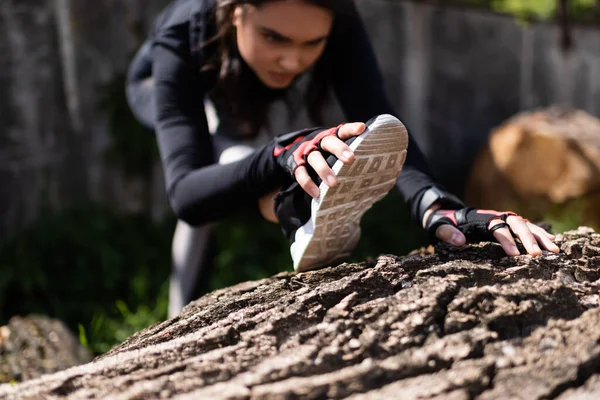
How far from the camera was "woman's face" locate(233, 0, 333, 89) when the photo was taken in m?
1.51

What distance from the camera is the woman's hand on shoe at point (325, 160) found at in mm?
1130

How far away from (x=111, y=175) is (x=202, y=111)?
1979 millimetres

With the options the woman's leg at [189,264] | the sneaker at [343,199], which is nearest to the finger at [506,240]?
the sneaker at [343,199]

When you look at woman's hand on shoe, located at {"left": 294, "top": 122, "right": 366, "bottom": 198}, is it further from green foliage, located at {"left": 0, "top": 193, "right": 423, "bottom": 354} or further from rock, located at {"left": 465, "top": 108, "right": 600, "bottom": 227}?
rock, located at {"left": 465, "top": 108, "right": 600, "bottom": 227}

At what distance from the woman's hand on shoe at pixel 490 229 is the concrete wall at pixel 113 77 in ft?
8.15

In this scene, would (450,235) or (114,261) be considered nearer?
(450,235)

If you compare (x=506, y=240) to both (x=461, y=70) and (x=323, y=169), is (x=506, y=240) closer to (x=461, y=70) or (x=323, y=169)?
(x=323, y=169)

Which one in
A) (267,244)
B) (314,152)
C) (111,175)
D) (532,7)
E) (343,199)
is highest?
(314,152)

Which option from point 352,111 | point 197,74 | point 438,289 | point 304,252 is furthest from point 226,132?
point 438,289

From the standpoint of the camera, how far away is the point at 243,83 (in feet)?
5.89

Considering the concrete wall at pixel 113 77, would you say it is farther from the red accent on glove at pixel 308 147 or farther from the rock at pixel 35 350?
the red accent on glove at pixel 308 147

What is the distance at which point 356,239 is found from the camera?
1.43 m

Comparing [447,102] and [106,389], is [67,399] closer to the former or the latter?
[106,389]

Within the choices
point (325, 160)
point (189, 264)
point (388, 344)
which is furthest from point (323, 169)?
point (189, 264)
